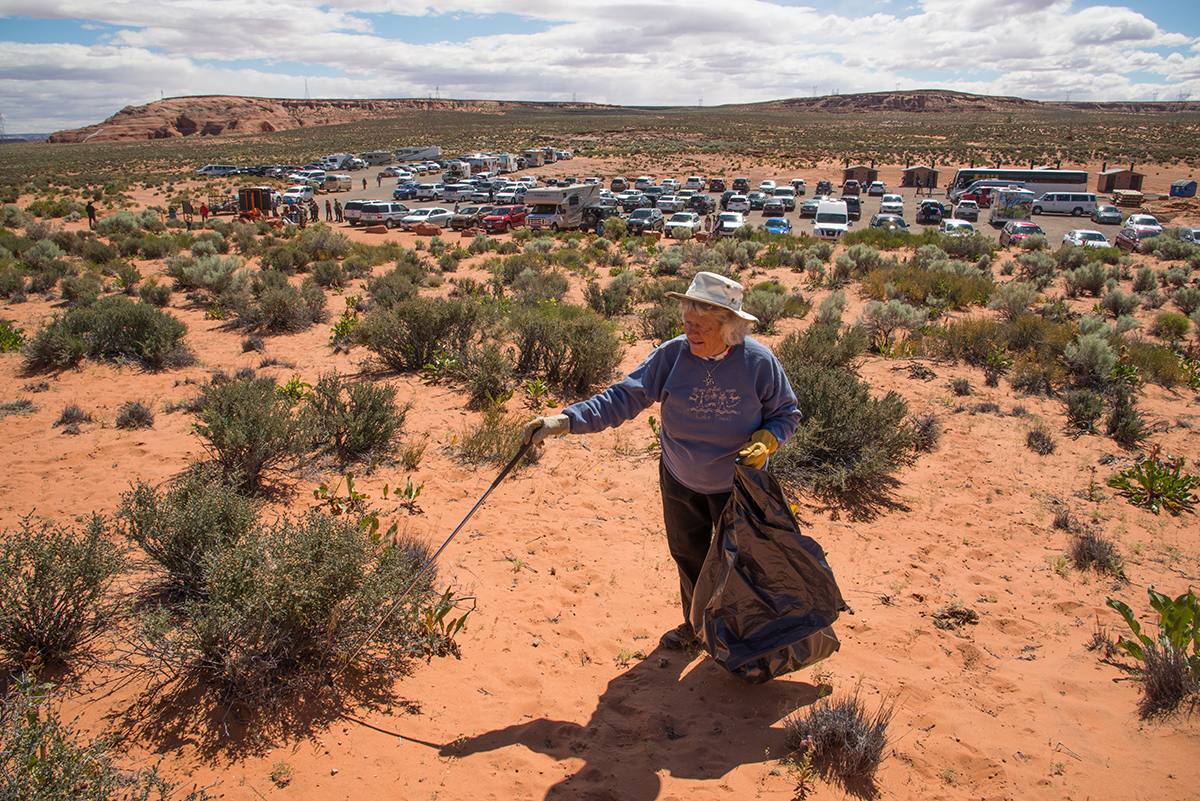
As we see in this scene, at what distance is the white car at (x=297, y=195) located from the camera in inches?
1363

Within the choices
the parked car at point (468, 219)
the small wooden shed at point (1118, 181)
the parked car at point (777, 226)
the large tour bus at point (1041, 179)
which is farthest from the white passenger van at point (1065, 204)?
the parked car at point (468, 219)

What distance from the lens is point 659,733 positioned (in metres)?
2.89

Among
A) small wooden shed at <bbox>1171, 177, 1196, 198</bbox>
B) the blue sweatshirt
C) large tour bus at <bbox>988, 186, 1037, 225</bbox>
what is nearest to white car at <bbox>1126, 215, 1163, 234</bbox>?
large tour bus at <bbox>988, 186, 1037, 225</bbox>

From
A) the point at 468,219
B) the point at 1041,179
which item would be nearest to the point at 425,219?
the point at 468,219

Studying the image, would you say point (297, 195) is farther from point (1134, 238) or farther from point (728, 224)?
point (1134, 238)

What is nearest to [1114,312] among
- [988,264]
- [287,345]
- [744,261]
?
[988,264]

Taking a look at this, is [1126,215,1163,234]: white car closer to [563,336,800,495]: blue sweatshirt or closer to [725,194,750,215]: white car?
[725,194,750,215]: white car

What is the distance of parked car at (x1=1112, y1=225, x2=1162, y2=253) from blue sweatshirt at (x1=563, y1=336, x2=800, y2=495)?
90.3 feet

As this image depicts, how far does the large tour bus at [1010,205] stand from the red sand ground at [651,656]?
111ft

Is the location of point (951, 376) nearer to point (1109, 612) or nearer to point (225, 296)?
point (1109, 612)

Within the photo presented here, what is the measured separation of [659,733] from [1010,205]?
4265cm

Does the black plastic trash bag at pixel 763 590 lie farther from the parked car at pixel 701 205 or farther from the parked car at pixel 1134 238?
the parked car at pixel 701 205

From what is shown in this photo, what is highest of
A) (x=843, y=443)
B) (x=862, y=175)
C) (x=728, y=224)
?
(x=862, y=175)

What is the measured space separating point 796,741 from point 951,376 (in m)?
7.01
